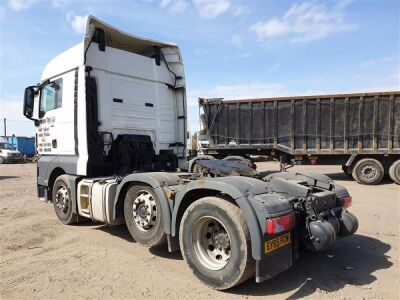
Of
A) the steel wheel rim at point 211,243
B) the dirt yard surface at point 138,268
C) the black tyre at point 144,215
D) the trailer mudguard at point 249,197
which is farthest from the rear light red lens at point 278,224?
the black tyre at point 144,215

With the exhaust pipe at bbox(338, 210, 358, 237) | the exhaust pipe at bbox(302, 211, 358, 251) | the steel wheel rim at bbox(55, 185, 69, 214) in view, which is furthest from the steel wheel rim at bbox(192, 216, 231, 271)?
the steel wheel rim at bbox(55, 185, 69, 214)

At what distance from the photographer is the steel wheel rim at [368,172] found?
13.1 m

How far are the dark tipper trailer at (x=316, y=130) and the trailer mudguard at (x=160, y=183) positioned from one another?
382 inches

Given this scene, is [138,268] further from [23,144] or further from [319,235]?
[23,144]

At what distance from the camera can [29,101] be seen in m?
7.75

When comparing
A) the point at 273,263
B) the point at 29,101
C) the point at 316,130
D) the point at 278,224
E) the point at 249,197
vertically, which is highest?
the point at 29,101

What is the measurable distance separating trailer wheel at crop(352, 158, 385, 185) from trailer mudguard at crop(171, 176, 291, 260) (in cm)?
1018

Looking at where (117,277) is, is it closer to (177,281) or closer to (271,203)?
(177,281)

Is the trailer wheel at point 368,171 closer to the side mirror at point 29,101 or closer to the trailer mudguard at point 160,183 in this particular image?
the trailer mudguard at point 160,183

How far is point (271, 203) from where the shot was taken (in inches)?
152

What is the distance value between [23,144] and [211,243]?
128ft

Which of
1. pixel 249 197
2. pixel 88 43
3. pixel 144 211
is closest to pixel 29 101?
pixel 88 43

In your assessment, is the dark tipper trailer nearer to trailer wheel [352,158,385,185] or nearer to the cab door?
trailer wheel [352,158,385,185]

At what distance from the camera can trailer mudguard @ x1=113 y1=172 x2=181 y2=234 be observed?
15.4 ft
